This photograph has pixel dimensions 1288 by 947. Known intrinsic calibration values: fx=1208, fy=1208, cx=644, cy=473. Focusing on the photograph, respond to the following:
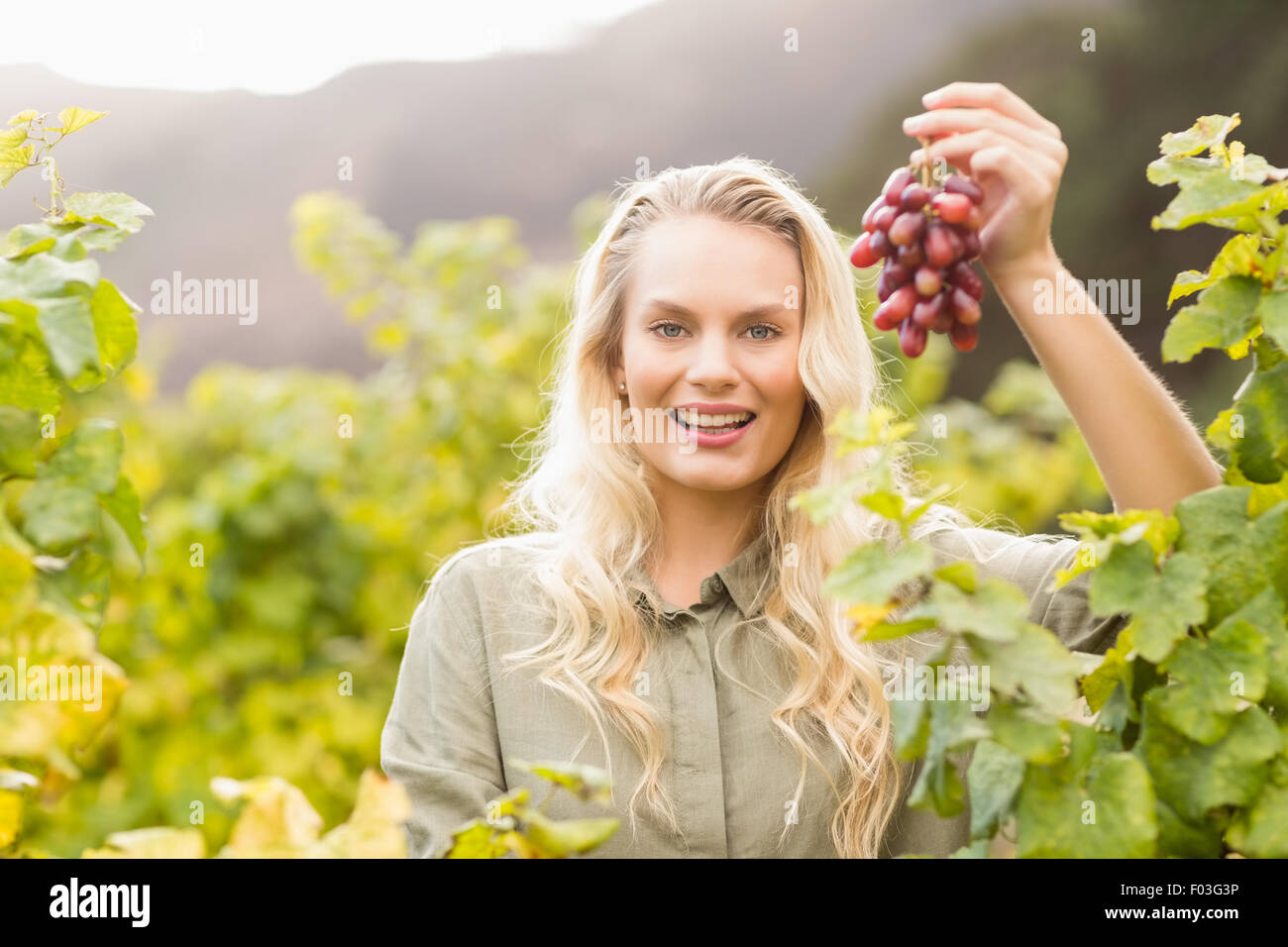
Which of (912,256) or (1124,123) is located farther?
(1124,123)

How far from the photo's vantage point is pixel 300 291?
23.6ft

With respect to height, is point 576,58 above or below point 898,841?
above

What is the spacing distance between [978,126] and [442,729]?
937 mm

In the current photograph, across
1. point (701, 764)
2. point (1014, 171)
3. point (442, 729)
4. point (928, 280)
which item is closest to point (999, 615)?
point (928, 280)

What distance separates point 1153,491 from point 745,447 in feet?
1.67

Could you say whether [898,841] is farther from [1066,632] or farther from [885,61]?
[885,61]

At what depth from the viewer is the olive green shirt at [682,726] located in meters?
1.47

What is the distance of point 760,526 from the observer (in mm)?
1753

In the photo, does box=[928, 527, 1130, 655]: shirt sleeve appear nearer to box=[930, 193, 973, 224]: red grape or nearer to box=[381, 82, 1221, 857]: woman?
box=[381, 82, 1221, 857]: woman

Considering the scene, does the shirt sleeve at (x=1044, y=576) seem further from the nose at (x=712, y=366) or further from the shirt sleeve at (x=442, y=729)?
the shirt sleeve at (x=442, y=729)

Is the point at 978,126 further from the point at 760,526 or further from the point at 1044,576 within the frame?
the point at 760,526

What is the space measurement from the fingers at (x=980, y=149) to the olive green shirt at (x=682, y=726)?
21.7 inches

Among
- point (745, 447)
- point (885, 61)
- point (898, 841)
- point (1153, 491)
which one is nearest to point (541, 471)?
point (745, 447)

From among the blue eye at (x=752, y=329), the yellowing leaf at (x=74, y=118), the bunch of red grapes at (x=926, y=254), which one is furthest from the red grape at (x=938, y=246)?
the yellowing leaf at (x=74, y=118)
